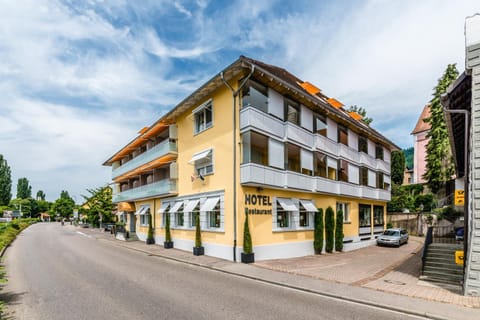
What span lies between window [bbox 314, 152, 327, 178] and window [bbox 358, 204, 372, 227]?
7090 millimetres

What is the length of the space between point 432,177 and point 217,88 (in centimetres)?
2890

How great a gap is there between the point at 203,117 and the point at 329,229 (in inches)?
443

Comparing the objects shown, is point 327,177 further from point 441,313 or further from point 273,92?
point 441,313

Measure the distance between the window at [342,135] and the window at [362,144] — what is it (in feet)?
8.50

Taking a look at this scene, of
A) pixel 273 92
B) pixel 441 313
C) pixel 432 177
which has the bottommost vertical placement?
pixel 441 313

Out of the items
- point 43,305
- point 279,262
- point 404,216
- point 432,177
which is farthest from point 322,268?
point 432,177

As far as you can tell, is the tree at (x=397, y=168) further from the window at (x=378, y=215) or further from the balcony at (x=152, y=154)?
the balcony at (x=152, y=154)

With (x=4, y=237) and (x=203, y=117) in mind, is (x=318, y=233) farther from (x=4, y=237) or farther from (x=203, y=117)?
(x=4, y=237)

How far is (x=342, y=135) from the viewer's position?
22969 mm

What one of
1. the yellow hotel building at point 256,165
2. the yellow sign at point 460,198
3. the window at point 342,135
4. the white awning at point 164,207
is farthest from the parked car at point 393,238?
the white awning at point 164,207

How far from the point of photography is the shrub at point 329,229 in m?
Answer: 18.9

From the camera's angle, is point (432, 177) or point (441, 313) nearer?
point (441, 313)

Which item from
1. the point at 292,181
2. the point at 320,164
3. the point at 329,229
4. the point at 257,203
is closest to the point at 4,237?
the point at 257,203

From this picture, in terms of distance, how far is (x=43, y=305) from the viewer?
7648 millimetres
